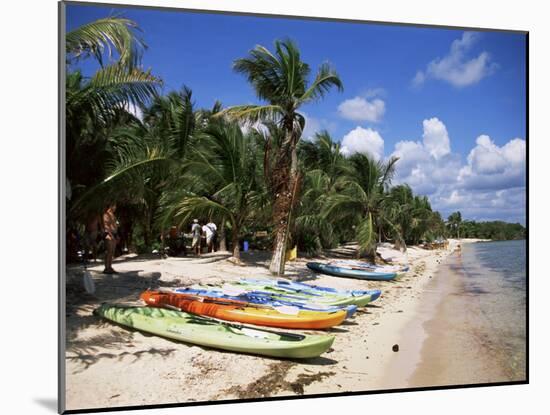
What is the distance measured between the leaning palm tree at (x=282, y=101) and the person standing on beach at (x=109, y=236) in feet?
4.88

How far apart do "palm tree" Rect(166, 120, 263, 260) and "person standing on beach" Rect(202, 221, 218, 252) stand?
12 cm

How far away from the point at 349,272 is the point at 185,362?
287cm

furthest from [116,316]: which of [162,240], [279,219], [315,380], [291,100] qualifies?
[291,100]

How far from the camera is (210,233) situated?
5699 mm

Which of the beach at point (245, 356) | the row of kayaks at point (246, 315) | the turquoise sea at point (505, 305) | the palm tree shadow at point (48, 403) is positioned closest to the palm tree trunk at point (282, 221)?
the beach at point (245, 356)

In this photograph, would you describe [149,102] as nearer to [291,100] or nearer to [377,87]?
[291,100]

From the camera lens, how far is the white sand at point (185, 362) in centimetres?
393

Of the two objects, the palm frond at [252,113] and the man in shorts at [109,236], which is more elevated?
the palm frond at [252,113]

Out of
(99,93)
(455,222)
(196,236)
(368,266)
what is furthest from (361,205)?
(99,93)

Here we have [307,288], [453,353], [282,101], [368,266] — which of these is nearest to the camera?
[453,353]

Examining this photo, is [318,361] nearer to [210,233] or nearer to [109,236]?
[210,233]

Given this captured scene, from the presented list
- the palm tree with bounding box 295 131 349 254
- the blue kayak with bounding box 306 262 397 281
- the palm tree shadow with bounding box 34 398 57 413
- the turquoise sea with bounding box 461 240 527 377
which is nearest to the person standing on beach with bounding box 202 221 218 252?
the palm tree with bounding box 295 131 349 254

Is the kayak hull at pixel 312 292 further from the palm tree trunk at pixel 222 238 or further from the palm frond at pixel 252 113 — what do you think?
the palm frond at pixel 252 113

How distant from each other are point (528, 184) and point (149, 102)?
3940mm
